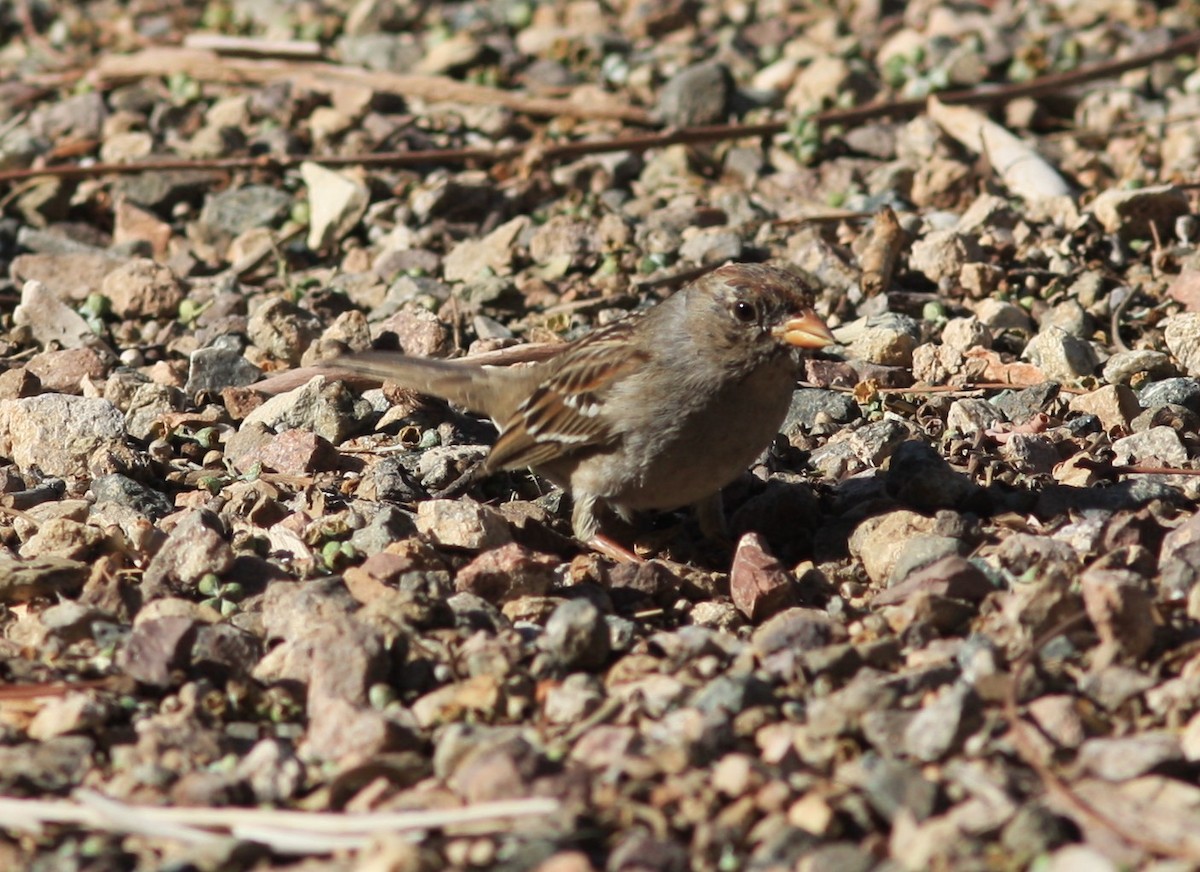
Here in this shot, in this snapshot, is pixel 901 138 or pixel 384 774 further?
pixel 901 138

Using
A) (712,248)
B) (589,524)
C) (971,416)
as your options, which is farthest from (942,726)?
(712,248)

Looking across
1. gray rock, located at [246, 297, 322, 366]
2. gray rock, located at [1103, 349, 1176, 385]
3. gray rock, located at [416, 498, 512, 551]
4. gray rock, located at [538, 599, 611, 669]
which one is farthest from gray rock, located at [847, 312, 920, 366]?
gray rock, located at [538, 599, 611, 669]

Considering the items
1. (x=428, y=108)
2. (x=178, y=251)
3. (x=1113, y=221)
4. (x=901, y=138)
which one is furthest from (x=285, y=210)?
(x=1113, y=221)

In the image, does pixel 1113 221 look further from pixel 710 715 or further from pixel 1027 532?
pixel 710 715

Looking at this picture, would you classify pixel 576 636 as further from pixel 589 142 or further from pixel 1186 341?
pixel 589 142

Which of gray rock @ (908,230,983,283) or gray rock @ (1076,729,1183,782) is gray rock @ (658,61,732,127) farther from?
gray rock @ (1076,729,1183,782)

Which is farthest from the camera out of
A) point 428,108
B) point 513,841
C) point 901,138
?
point 428,108

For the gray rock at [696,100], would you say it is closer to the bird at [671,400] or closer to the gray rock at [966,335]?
the gray rock at [966,335]
